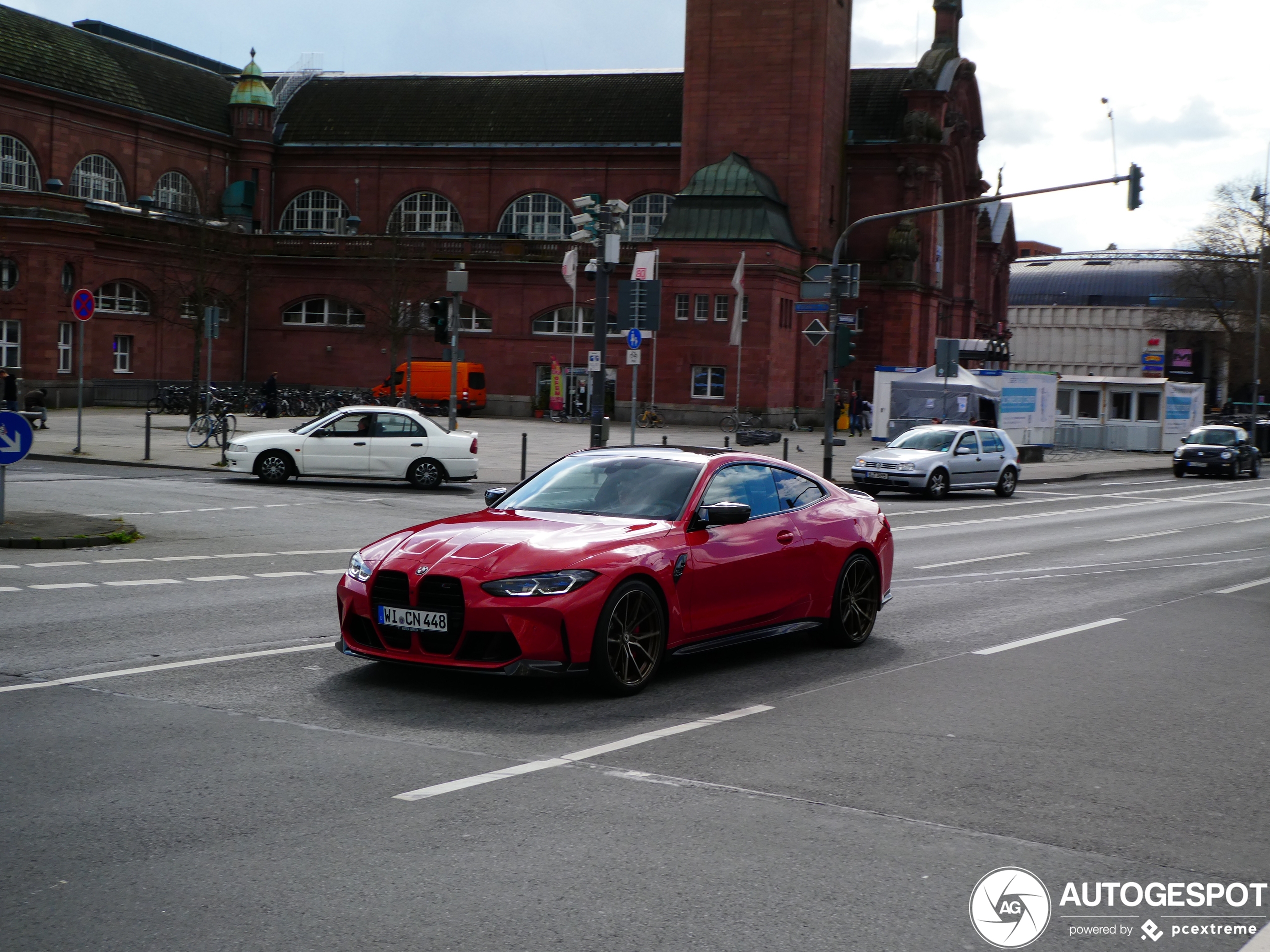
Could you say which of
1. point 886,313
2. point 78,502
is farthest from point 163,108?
point 78,502

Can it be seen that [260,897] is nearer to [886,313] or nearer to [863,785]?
[863,785]

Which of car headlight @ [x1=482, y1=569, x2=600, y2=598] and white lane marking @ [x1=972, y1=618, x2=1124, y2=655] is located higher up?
car headlight @ [x1=482, y1=569, x2=600, y2=598]

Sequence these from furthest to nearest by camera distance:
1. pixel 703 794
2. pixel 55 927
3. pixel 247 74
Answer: pixel 247 74 < pixel 703 794 < pixel 55 927

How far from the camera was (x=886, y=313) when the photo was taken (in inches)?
2611

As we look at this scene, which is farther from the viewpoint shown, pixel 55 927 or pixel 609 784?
pixel 609 784

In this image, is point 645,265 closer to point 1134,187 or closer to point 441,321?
point 441,321

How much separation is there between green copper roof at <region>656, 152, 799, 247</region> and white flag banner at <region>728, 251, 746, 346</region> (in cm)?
190

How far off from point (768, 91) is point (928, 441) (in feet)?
121

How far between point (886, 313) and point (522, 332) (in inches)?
699

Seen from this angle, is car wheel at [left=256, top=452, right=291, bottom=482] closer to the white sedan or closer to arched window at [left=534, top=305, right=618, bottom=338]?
the white sedan

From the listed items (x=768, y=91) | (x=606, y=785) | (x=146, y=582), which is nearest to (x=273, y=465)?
(x=146, y=582)

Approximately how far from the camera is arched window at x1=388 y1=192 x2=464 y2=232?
242 feet

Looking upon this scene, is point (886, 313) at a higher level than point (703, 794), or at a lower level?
→ higher

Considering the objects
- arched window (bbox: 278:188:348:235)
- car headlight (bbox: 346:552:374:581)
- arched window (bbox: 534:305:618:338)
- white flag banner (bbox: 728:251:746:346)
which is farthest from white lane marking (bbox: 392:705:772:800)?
arched window (bbox: 278:188:348:235)
